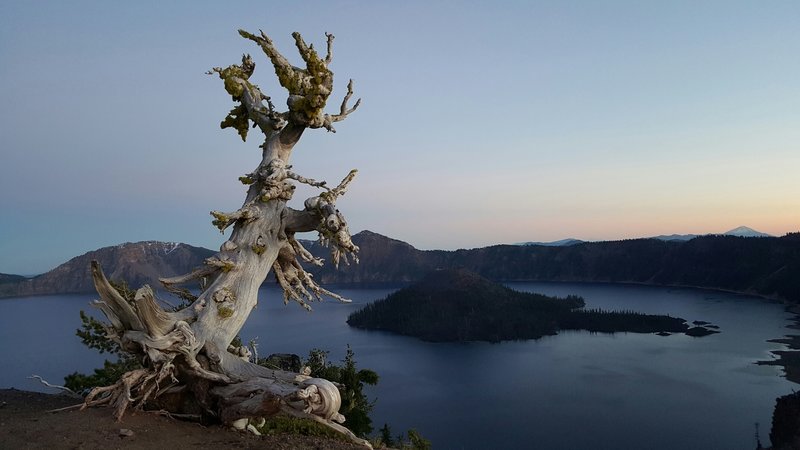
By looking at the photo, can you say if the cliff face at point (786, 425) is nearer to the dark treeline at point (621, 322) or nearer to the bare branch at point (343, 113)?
the bare branch at point (343, 113)

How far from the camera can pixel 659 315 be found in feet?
443

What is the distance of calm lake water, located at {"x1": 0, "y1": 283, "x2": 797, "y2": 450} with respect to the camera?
5728 centimetres

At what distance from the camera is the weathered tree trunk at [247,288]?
23.5 ft

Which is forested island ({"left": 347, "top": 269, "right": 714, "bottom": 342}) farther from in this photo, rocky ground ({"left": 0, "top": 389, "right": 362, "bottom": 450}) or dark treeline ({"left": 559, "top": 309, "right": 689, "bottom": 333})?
rocky ground ({"left": 0, "top": 389, "right": 362, "bottom": 450})

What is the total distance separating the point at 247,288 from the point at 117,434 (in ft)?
8.75

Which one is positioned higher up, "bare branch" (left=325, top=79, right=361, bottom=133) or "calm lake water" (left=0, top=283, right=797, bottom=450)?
"bare branch" (left=325, top=79, right=361, bottom=133)

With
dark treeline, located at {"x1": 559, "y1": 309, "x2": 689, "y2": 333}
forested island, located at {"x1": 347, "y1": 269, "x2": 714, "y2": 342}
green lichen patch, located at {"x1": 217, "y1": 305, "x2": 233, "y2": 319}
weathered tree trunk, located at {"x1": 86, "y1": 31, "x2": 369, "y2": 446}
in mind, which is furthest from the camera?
forested island, located at {"x1": 347, "y1": 269, "x2": 714, "y2": 342}

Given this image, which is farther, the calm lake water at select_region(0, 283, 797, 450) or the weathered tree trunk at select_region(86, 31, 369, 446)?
the calm lake water at select_region(0, 283, 797, 450)

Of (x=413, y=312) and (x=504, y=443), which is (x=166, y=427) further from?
(x=413, y=312)

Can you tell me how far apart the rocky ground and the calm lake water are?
1911 inches

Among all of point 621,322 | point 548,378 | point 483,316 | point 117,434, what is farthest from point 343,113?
point 483,316

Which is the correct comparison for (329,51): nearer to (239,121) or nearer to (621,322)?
(239,121)

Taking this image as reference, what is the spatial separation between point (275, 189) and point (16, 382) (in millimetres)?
74830

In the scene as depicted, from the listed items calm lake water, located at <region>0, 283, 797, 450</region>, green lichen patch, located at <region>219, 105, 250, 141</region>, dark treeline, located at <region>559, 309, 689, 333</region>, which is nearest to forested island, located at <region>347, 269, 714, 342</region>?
dark treeline, located at <region>559, 309, 689, 333</region>
